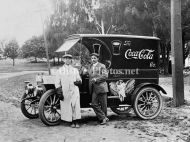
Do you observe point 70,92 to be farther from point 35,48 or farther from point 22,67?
point 35,48

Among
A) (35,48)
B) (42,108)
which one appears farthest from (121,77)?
(35,48)

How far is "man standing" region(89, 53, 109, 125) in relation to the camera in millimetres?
8500

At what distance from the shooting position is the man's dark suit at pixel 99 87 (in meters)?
8.50

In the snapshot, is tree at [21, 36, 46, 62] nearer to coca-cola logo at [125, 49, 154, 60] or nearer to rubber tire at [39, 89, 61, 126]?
coca-cola logo at [125, 49, 154, 60]

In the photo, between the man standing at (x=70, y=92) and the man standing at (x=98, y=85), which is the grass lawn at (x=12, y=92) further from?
the man standing at (x=98, y=85)

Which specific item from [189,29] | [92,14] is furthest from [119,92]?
[92,14]

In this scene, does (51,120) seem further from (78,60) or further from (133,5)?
(133,5)

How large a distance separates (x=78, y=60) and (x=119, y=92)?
1279mm

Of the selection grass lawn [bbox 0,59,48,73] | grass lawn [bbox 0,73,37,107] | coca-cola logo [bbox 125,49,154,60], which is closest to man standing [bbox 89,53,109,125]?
coca-cola logo [bbox 125,49,154,60]

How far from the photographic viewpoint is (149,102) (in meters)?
9.27

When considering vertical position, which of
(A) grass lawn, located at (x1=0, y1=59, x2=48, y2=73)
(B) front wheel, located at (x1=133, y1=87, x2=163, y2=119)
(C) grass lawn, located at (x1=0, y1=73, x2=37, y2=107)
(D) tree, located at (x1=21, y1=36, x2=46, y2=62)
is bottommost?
(A) grass lawn, located at (x1=0, y1=59, x2=48, y2=73)

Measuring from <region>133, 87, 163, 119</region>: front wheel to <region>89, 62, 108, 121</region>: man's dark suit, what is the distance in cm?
98

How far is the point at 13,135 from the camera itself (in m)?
7.37

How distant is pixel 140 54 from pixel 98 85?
1.49 meters
